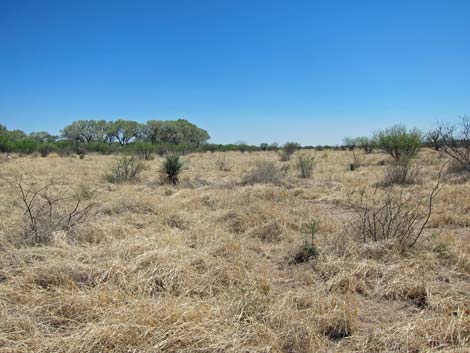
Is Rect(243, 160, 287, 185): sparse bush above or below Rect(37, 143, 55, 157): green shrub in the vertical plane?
below

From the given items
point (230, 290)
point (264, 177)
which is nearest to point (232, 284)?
point (230, 290)

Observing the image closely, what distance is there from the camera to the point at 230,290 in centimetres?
282

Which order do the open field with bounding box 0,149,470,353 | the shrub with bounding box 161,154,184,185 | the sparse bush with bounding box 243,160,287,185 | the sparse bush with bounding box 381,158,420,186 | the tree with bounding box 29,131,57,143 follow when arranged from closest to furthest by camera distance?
the open field with bounding box 0,149,470,353, the sparse bush with bounding box 381,158,420,186, the sparse bush with bounding box 243,160,287,185, the shrub with bounding box 161,154,184,185, the tree with bounding box 29,131,57,143

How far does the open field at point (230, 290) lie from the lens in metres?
2.09

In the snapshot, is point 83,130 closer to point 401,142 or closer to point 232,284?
point 401,142

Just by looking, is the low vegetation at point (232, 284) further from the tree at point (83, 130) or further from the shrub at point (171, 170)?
the tree at point (83, 130)

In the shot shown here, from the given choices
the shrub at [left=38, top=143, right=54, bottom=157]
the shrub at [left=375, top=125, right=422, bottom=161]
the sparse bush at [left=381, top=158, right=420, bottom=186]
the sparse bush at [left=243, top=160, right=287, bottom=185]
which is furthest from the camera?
the shrub at [left=38, top=143, right=54, bottom=157]

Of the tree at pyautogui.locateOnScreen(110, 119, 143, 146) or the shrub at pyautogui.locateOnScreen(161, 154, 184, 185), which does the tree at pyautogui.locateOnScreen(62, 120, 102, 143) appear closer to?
the tree at pyautogui.locateOnScreen(110, 119, 143, 146)

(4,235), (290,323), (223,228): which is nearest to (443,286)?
(290,323)

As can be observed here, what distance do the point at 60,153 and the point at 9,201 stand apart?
22.8 metres

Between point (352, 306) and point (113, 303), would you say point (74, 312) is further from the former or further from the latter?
point (352, 306)

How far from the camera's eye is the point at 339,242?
3.99 meters

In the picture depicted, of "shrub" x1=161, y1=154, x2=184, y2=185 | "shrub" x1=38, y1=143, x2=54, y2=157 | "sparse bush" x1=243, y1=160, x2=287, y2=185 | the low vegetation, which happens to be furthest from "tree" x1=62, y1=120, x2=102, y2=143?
the low vegetation

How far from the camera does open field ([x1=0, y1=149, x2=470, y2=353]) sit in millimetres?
2094
